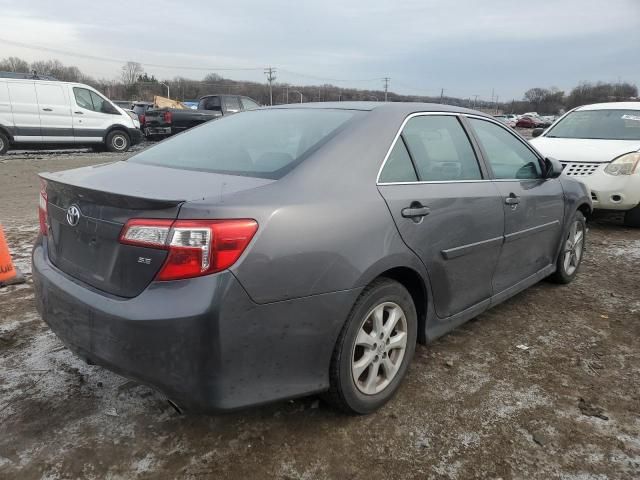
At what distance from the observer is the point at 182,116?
16000mm

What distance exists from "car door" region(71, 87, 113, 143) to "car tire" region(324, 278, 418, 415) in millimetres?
13450

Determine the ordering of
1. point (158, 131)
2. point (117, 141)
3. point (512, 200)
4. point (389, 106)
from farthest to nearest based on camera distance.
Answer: point (158, 131)
point (117, 141)
point (512, 200)
point (389, 106)

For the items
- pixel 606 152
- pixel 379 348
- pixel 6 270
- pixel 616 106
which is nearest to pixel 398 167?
pixel 379 348

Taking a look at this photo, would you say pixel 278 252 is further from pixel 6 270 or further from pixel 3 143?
pixel 3 143

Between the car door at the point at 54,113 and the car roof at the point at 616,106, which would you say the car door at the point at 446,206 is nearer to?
the car roof at the point at 616,106

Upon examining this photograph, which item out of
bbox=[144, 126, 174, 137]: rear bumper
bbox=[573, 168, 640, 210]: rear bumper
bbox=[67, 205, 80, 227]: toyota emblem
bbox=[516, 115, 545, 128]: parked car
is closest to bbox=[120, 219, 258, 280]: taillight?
bbox=[67, 205, 80, 227]: toyota emblem

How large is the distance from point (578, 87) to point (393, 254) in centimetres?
9388

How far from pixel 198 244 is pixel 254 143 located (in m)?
0.99

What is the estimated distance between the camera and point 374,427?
2373 millimetres

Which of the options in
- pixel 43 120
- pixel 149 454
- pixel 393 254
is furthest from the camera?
pixel 43 120

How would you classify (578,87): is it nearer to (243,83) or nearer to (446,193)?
(243,83)

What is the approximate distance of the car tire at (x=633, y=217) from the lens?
253 inches

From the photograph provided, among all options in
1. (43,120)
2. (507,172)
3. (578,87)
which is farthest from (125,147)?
(578,87)

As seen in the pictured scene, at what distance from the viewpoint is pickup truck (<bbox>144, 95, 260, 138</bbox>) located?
16.0 m
